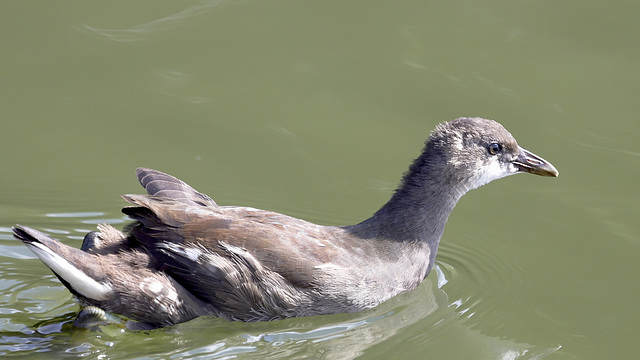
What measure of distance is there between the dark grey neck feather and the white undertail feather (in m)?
1.72

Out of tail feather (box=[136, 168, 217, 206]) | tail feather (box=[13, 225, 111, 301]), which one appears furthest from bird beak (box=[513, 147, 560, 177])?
tail feather (box=[13, 225, 111, 301])

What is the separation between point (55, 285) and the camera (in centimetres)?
632

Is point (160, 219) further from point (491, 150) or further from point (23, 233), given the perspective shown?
point (491, 150)

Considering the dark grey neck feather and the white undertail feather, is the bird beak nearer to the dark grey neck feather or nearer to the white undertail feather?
the dark grey neck feather

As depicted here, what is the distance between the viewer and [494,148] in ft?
21.3

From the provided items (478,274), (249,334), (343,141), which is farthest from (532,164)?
(249,334)

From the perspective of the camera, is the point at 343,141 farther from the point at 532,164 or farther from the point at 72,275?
the point at 72,275

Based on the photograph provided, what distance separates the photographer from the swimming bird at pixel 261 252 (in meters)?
5.80

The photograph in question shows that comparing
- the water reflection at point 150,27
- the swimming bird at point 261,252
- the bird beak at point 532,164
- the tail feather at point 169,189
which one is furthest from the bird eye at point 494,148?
the water reflection at point 150,27

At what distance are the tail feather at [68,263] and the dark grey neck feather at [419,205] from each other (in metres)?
1.72

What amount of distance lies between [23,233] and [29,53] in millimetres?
3832

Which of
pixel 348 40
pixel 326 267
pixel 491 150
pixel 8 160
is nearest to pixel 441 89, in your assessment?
pixel 348 40

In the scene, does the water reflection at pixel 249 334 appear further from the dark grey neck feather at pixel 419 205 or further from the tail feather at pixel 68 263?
the dark grey neck feather at pixel 419 205

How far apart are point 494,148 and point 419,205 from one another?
0.65 meters
